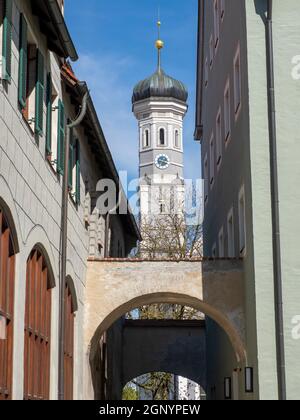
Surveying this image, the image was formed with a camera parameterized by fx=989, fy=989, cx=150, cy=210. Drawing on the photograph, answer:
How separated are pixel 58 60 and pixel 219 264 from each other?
21.2ft

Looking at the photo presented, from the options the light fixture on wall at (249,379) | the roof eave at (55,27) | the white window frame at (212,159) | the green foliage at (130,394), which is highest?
the white window frame at (212,159)

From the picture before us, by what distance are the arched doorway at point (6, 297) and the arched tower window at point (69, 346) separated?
5644 millimetres

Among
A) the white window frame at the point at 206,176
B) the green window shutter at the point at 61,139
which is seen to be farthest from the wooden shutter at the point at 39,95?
the white window frame at the point at 206,176

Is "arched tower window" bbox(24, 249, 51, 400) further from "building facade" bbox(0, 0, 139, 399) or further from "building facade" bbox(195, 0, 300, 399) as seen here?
"building facade" bbox(195, 0, 300, 399)

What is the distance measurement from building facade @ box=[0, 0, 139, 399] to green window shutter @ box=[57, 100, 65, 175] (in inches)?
0.8

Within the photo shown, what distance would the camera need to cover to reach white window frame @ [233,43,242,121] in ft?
75.9

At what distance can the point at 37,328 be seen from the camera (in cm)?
1762

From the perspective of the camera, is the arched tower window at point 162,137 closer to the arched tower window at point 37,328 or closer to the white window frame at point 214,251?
the white window frame at point 214,251

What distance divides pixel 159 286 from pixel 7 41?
10509mm

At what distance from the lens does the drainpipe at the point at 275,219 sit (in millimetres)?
19844

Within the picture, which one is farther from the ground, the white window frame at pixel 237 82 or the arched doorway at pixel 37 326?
the white window frame at pixel 237 82
